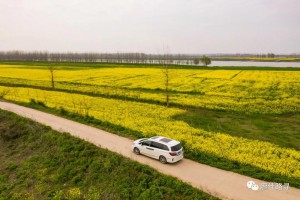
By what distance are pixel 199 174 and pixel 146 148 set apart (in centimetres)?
436

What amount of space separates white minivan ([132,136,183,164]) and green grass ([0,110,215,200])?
143cm

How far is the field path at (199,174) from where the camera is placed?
13.8 m

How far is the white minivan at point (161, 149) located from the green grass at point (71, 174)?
4.69 feet

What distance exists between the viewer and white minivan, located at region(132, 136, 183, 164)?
56.7ft

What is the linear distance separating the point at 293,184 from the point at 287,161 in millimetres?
3213

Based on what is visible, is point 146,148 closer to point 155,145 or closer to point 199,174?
point 155,145

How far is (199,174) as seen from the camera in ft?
52.8

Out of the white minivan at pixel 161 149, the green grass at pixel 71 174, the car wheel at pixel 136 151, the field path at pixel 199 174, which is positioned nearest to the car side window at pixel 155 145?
the white minivan at pixel 161 149

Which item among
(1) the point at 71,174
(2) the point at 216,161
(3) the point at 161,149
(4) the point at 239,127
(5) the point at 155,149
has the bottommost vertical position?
(1) the point at 71,174

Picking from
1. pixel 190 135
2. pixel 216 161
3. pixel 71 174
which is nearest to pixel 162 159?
pixel 216 161

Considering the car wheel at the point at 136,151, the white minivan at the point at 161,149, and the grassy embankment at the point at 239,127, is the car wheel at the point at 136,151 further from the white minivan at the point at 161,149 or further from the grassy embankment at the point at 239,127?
the grassy embankment at the point at 239,127

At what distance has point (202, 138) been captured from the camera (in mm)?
22078

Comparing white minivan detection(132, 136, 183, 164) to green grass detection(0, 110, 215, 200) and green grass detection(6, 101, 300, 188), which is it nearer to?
green grass detection(0, 110, 215, 200)

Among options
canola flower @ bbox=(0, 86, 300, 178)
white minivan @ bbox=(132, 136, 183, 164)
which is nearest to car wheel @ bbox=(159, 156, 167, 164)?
white minivan @ bbox=(132, 136, 183, 164)
